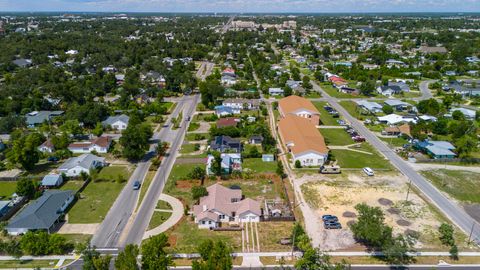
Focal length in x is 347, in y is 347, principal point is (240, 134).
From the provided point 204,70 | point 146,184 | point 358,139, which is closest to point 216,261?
point 146,184

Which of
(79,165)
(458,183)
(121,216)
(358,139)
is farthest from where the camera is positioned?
(358,139)

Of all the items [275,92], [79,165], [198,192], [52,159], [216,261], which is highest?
[275,92]

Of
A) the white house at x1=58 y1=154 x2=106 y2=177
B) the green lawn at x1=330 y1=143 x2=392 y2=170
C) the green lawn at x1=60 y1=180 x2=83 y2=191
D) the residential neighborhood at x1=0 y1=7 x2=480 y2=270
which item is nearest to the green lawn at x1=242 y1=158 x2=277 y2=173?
the residential neighborhood at x1=0 y1=7 x2=480 y2=270

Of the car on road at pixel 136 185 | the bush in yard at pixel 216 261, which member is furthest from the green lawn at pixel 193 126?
the bush in yard at pixel 216 261

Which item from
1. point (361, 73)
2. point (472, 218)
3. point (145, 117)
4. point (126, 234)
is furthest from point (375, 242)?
point (361, 73)

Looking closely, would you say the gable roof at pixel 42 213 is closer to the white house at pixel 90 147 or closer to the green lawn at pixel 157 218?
the green lawn at pixel 157 218

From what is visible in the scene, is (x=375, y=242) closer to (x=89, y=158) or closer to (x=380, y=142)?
(x=380, y=142)

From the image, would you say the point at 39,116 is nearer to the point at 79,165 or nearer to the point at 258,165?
the point at 79,165

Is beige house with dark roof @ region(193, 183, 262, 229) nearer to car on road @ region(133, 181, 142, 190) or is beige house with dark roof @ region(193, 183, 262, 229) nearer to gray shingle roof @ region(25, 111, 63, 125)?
car on road @ region(133, 181, 142, 190)
